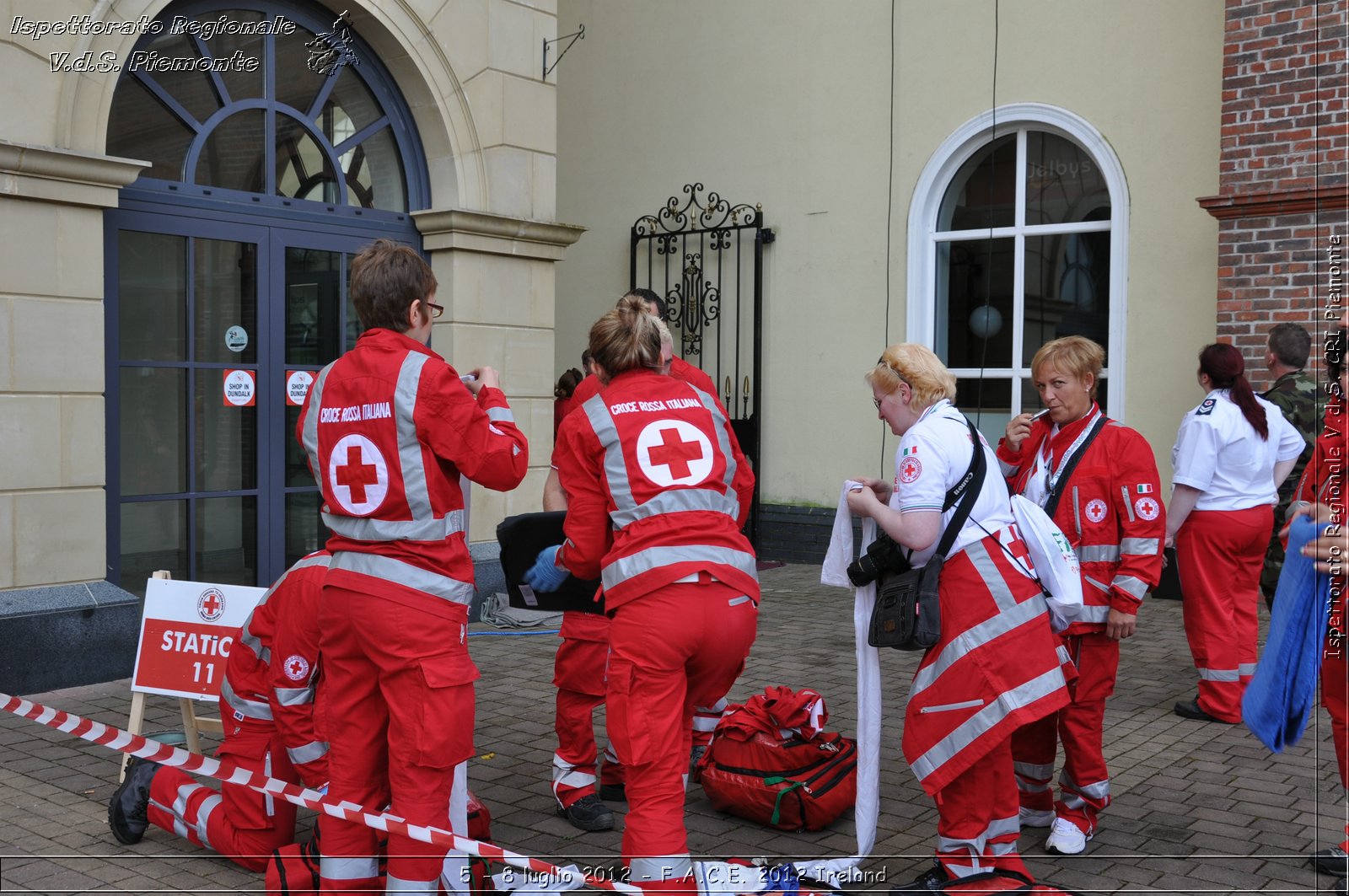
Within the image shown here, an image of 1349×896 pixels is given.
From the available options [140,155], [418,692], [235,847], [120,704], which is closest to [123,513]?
[120,704]

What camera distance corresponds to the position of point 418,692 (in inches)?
140

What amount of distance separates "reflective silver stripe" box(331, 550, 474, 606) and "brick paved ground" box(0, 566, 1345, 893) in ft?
3.95

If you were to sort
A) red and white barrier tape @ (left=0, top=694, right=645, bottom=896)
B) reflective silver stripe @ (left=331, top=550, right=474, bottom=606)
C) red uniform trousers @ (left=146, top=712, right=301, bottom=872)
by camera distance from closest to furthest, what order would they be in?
red and white barrier tape @ (left=0, top=694, right=645, bottom=896), reflective silver stripe @ (left=331, top=550, right=474, bottom=606), red uniform trousers @ (left=146, top=712, right=301, bottom=872)

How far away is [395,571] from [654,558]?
78 centimetres

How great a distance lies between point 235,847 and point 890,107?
8744 millimetres


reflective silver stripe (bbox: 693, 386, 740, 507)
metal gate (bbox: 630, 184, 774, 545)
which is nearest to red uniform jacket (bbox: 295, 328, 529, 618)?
reflective silver stripe (bbox: 693, 386, 740, 507)

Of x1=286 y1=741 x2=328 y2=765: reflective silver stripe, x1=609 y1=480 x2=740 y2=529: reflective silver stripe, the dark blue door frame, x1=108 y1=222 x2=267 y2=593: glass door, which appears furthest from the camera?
x1=108 y1=222 x2=267 y2=593: glass door

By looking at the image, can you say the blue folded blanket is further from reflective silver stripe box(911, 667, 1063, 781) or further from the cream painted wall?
the cream painted wall

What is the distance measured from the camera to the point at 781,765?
4.63 meters

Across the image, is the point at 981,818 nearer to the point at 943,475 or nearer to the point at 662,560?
the point at 943,475

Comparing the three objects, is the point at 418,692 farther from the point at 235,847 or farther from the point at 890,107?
the point at 890,107

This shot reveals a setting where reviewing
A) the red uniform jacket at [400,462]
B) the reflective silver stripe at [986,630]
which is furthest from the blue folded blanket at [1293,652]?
the red uniform jacket at [400,462]

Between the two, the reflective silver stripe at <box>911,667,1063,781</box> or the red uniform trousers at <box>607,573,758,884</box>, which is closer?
the red uniform trousers at <box>607,573,758,884</box>

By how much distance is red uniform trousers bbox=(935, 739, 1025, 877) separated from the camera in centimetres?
384
